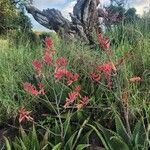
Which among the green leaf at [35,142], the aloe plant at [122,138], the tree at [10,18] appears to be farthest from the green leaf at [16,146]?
the tree at [10,18]

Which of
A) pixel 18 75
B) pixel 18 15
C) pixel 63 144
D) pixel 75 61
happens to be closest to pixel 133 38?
pixel 75 61

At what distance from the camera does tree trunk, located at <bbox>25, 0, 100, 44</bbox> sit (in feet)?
33.6

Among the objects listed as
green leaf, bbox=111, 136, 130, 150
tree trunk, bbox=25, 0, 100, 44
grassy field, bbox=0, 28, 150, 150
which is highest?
tree trunk, bbox=25, 0, 100, 44

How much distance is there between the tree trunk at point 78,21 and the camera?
10.2 meters

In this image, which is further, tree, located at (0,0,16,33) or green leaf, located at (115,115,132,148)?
tree, located at (0,0,16,33)

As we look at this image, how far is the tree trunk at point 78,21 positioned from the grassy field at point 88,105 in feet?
10.1

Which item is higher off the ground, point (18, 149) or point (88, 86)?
point (88, 86)

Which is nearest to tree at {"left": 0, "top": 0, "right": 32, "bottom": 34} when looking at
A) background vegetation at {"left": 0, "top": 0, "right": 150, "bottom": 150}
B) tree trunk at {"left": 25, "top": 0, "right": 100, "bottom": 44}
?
tree trunk at {"left": 25, "top": 0, "right": 100, "bottom": 44}

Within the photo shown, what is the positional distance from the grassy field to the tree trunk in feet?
10.1

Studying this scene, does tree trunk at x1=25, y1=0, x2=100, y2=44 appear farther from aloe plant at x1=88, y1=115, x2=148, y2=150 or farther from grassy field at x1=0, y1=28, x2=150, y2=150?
aloe plant at x1=88, y1=115, x2=148, y2=150

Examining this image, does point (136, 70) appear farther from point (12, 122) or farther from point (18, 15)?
point (18, 15)

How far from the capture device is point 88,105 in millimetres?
5586

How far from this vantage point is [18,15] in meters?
25.5

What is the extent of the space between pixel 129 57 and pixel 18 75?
1.54 metres
